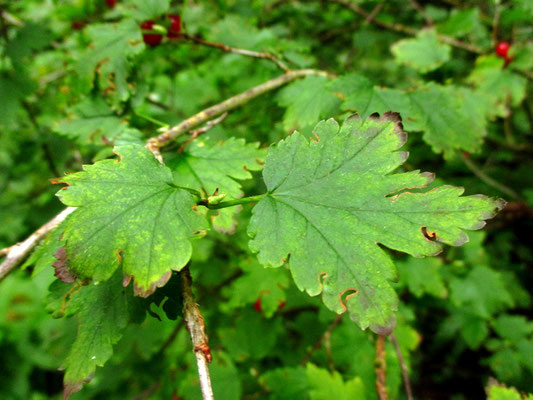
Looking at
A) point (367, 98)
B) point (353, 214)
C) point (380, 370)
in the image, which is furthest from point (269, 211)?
point (380, 370)

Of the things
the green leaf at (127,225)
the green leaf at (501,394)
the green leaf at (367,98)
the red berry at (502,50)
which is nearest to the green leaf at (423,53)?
the red berry at (502,50)

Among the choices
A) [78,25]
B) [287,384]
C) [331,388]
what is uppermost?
[78,25]

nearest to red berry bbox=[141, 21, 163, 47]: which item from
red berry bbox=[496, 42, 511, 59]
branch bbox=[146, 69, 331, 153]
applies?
branch bbox=[146, 69, 331, 153]

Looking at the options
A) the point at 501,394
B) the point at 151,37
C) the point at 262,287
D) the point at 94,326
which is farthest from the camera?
the point at 262,287

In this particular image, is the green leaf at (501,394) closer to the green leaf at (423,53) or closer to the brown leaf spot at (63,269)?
the brown leaf spot at (63,269)

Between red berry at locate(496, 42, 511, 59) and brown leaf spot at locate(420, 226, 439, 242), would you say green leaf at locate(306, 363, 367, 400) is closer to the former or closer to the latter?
brown leaf spot at locate(420, 226, 439, 242)

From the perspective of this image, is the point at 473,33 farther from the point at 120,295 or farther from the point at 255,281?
the point at 120,295

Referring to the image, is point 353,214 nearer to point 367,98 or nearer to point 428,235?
point 428,235

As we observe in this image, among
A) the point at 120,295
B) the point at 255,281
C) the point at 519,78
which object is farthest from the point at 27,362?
the point at 519,78
